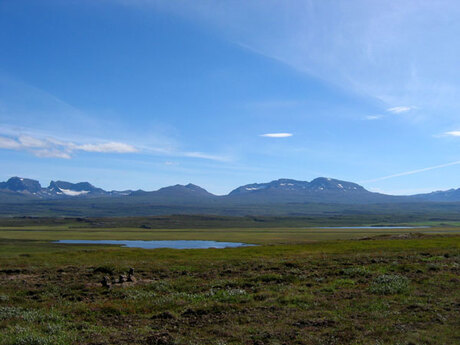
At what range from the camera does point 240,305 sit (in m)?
17.9

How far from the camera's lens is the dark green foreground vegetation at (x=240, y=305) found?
1359 centimetres

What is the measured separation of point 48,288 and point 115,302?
20.2ft

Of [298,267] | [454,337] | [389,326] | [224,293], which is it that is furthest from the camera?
[298,267]

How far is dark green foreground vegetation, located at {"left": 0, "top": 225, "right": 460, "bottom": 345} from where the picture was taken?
1359 cm

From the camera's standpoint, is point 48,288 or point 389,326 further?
point 48,288

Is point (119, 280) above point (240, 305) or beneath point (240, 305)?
beneath

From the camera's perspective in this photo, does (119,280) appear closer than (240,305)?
No

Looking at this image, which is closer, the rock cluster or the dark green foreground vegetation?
the dark green foreground vegetation

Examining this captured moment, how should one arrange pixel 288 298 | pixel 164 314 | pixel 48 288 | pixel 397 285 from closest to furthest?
1. pixel 164 314
2. pixel 288 298
3. pixel 397 285
4. pixel 48 288

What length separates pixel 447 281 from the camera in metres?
22.4

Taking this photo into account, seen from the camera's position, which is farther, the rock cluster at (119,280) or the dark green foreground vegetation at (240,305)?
the rock cluster at (119,280)

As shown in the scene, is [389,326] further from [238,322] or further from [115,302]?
[115,302]

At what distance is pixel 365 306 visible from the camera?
1734 cm

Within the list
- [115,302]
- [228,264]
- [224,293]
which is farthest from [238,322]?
[228,264]
